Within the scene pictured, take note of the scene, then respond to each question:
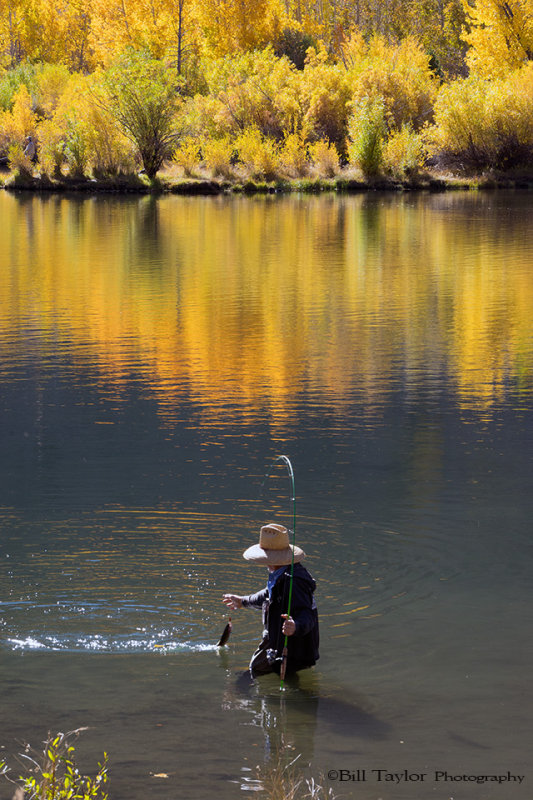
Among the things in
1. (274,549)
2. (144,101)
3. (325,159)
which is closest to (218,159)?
(144,101)

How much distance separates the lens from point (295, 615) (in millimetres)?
6477

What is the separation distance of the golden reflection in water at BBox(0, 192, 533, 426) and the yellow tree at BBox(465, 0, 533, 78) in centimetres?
2478

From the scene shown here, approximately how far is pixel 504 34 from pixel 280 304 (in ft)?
153

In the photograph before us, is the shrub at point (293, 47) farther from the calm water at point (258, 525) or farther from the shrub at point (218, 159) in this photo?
the calm water at point (258, 525)

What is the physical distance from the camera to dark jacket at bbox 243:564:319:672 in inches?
255

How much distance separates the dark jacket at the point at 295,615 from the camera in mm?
6480

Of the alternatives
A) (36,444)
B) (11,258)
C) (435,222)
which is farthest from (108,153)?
(36,444)

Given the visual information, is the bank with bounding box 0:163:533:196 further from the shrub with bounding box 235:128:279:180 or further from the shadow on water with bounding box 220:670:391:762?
the shadow on water with bounding box 220:670:391:762

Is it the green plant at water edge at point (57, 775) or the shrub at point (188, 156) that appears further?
the shrub at point (188, 156)

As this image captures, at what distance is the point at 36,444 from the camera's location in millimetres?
12273

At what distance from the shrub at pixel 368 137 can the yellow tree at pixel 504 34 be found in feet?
26.6

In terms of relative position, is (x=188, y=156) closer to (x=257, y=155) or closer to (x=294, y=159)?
(x=257, y=155)

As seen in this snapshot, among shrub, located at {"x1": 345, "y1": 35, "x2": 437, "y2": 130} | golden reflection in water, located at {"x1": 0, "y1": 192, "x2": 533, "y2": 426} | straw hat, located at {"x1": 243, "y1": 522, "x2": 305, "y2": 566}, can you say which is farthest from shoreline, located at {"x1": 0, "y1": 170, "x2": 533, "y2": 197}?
straw hat, located at {"x1": 243, "y1": 522, "x2": 305, "y2": 566}

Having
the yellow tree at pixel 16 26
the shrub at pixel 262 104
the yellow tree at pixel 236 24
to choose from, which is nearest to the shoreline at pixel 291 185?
the shrub at pixel 262 104
